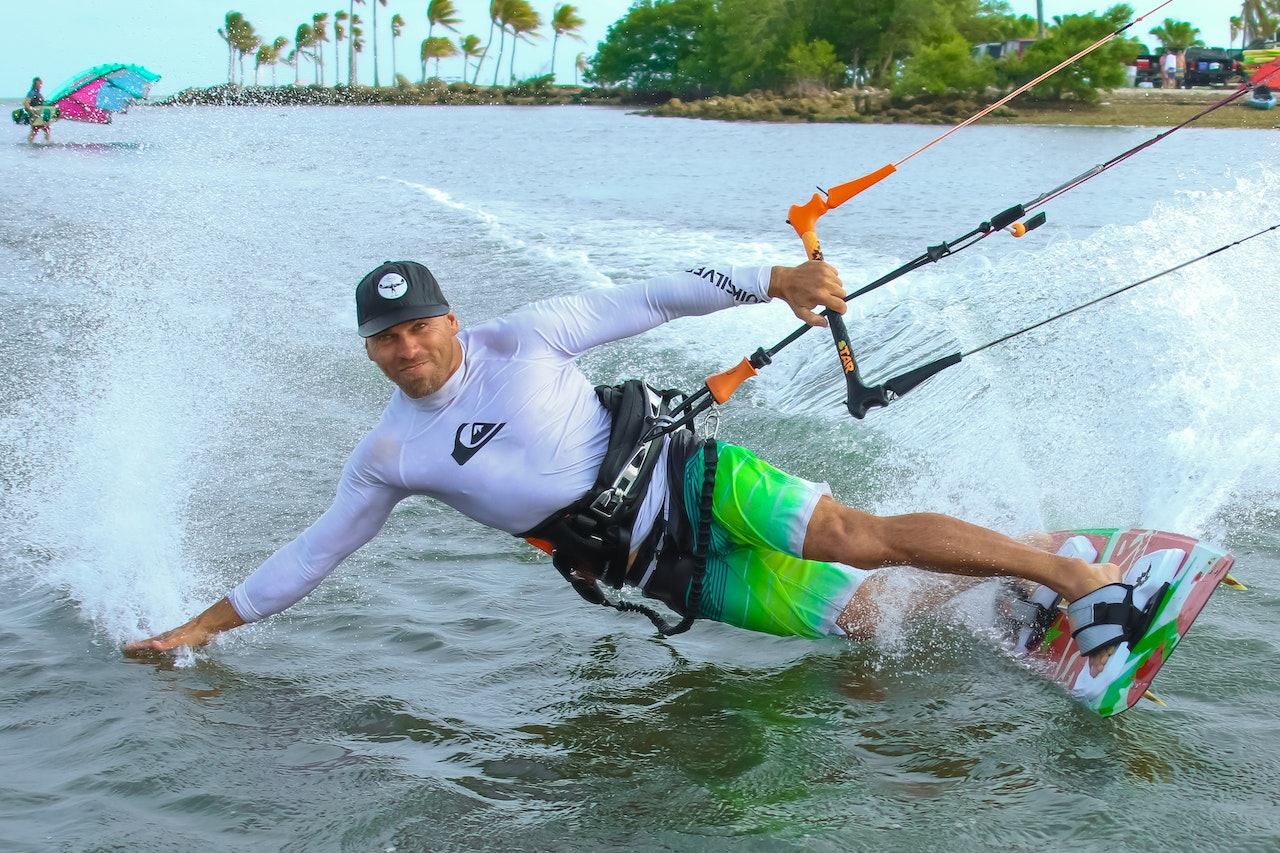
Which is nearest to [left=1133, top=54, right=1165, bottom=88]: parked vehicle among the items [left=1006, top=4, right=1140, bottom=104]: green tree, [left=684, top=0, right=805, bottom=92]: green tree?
[left=1006, top=4, right=1140, bottom=104]: green tree

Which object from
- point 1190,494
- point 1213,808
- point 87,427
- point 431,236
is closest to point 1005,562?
point 1213,808

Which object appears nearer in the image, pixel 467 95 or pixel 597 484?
pixel 597 484

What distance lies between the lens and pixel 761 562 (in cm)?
392

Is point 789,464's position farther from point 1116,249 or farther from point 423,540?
point 1116,249

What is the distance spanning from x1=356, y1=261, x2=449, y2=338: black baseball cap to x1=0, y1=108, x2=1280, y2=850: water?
131 cm

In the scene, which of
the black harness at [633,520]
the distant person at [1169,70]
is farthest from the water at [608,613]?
the distant person at [1169,70]

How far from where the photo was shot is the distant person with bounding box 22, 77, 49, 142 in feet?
91.8

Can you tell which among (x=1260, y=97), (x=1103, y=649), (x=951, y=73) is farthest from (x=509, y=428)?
(x=951, y=73)

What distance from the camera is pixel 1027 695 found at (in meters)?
3.70

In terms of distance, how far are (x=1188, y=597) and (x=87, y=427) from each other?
5639 mm

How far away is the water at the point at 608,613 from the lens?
3164mm

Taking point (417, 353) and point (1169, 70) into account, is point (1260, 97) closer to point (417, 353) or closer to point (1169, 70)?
point (417, 353)

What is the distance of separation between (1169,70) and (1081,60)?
765cm

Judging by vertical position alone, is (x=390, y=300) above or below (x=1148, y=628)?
above
